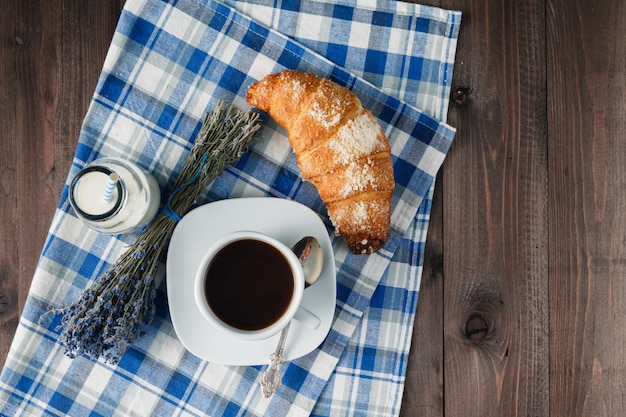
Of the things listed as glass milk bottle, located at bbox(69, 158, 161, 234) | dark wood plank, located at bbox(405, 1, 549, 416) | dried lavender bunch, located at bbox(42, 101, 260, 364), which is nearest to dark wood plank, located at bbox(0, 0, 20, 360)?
dried lavender bunch, located at bbox(42, 101, 260, 364)

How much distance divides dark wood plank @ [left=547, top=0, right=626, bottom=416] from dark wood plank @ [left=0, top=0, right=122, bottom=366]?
102cm

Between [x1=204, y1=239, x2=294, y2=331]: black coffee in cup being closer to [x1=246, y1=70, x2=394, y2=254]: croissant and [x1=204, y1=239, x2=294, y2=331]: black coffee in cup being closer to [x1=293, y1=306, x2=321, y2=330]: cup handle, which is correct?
[x1=293, y1=306, x2=321, y2=330]: cup handle

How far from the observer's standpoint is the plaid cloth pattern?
1.21 m

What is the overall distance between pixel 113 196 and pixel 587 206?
3.36 feet

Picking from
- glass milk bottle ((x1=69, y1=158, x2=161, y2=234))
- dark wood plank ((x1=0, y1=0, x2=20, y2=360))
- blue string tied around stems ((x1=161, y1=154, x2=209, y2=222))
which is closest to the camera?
glass milk bottle ((x1=69, y1=158, x2=161, y2=234))

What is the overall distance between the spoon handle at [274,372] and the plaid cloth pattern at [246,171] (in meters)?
0.06

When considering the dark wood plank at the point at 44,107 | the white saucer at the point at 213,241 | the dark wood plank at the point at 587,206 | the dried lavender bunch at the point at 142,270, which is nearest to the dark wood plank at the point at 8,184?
the dark wood plank at the point at 44,107

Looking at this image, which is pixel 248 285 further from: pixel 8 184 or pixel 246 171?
pixel 8 184

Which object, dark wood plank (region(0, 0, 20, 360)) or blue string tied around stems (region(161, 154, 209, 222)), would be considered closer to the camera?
blue string tied around stems (region(161, 154, 209, 222))

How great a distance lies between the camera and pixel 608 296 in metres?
1.32

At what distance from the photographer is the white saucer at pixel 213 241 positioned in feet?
3.75

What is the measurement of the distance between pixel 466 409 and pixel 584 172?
23.8 inches

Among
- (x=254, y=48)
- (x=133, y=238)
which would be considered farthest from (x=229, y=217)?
(x=254, y=48)

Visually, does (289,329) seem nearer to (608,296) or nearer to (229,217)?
(229,217)
